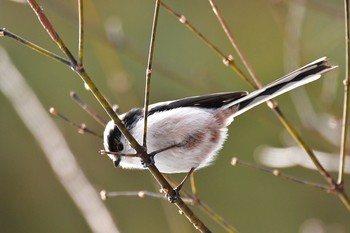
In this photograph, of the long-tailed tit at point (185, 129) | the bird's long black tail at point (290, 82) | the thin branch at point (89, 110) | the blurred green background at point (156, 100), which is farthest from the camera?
the blurred green background at point (156, 100)

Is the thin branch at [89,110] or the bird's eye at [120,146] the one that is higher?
the thin branch at [89,110]

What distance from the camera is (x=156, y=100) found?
6.14 metres

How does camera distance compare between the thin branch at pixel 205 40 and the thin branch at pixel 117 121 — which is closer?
the thin branch at pixel 117 121

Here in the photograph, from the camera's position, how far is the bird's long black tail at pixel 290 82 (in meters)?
2.05

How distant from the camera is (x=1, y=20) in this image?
6.84m

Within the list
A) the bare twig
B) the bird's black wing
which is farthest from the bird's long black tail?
the bare twig

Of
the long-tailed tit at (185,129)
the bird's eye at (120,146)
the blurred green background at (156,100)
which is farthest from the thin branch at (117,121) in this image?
the blurred green background at (156,100)

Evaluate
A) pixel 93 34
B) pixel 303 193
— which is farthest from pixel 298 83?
pixel 303 193

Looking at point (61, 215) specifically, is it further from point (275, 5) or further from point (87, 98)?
point (275, 5)

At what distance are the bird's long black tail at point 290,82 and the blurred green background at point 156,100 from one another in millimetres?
3766

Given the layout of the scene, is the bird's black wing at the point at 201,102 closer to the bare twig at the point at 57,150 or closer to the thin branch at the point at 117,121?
the bare twig at the point at 57,150

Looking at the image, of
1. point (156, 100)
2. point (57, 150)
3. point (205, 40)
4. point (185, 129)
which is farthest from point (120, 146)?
point (156, 100)

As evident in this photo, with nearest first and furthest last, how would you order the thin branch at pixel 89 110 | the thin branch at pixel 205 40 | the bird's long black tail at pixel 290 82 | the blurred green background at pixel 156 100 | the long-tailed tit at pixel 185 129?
the thin branch at pixel 205 40 → the bird's long black tail at pixel 290 82 → the thin branch at pixel 89 110 → the long-tailed tit at pixel 185 129 → the blurred green background at pixel 156 100

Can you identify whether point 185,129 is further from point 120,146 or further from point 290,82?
point 290,82
